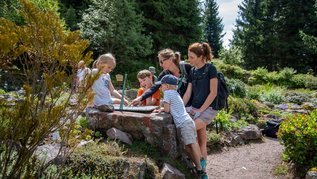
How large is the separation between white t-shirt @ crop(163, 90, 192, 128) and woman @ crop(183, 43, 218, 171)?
0.77ft

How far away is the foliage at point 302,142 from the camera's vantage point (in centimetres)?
478

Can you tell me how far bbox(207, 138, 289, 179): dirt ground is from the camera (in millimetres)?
5088

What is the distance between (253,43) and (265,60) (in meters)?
1.92

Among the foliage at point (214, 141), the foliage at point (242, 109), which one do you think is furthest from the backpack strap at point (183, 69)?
the foliage at point (242, 109)

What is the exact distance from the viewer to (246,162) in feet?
19.1

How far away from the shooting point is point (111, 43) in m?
17.0

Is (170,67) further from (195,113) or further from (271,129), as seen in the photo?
(271,129)

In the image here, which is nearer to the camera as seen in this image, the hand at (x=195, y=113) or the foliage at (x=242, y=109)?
the hand at (x=195, y=113)

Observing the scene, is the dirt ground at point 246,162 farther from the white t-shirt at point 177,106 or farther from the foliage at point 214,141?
the white t-shirt at point 177,106

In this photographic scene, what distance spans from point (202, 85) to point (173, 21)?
1573 centimetres

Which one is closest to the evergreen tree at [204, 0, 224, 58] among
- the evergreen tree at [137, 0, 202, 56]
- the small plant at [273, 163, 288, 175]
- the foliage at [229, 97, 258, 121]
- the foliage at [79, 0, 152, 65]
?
the evergreen tree at [137, 0, 202, 56]

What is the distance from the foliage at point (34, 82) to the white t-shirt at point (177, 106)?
5.05 ft

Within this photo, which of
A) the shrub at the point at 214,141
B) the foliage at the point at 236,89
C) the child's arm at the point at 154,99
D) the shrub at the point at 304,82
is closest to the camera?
the child's arm at the point at 154,99

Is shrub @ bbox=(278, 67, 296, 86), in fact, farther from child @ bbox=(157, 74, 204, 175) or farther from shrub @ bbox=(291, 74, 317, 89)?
child @ bbox=(157, 74, 204, 175)
